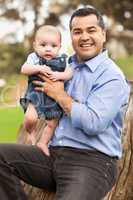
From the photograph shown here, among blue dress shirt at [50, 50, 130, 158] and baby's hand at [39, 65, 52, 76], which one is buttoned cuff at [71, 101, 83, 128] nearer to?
blue dress shirt at [50, 50, 130, 158]

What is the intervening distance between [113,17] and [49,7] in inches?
163

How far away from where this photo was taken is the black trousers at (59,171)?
3.39 metres

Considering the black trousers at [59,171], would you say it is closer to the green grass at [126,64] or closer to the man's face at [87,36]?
the man's face at [87,36]

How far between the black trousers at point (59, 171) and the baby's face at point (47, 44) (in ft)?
2.02

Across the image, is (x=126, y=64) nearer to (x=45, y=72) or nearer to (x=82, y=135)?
(x=45, y=72)

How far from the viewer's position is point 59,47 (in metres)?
3.83

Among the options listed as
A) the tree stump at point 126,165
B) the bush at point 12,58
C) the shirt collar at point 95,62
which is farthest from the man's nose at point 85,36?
the bush at point 12,58

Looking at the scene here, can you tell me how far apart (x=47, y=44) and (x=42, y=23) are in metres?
26.3

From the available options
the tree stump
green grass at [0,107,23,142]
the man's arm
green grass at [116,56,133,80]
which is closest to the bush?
green grass at [116,56,133,80]

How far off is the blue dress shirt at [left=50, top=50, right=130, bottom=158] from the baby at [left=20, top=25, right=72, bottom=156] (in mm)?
61

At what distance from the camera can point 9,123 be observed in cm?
1208

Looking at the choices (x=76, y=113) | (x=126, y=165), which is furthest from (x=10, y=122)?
(x=76, y=113)

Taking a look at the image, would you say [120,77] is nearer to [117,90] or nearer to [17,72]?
[117,90]

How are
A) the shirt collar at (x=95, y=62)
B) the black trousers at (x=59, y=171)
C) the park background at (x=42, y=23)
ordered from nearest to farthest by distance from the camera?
the black trousers at (x=59, y=171) < the shirt collar at (x=95, y=62) < the park background at (x=42, y=23)
